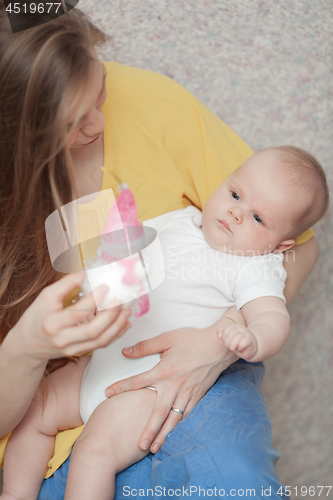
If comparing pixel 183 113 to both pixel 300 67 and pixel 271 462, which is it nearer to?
pixel 300 67

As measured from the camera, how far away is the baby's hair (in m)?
0.84

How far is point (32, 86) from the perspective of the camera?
1.94 ft

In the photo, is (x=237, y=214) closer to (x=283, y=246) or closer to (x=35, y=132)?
(x=283, y=246)

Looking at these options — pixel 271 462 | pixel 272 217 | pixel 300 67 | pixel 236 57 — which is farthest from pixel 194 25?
pixel 271 462

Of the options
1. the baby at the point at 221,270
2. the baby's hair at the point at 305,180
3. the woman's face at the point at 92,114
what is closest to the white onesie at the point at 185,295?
the baby at the point at 221,270

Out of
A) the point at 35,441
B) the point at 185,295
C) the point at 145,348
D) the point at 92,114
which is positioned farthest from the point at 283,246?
the point at 35,441

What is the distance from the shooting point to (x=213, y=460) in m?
0.68

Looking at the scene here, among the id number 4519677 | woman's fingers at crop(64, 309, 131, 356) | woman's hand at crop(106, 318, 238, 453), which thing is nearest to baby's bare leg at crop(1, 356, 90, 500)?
woman's hand at crop(106, 318, 238, 453)

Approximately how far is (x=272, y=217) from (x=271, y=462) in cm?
42

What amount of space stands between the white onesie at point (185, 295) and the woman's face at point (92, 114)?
0.80 feet

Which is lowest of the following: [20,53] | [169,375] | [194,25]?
[169,375]

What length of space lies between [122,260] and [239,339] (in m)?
0.22

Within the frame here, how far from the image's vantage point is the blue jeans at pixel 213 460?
66cm

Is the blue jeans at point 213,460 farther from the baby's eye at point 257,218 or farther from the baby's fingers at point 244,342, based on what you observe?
the baby's eye at point 257,218
